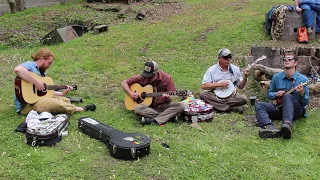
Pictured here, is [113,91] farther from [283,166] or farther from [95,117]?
[283,166]

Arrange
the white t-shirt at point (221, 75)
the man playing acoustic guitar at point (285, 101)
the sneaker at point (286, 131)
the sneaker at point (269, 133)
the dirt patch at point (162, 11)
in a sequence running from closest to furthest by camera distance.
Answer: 1. the sneaker at point (286, 131)
2. the sneaker at point (269, 133)
3. the man playing acoustic guitar at point (285, 101)
4. the white t-shirt at point (221, 75)
5. the dirt patch at point (162, 11)

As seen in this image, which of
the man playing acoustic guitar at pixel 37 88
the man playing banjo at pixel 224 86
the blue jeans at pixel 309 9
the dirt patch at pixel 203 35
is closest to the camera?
the man playing acoustic guitar at pixel 37 88

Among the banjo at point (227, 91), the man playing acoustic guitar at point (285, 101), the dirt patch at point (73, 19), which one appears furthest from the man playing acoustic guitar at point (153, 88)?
the dirt patch at point (73, 19)

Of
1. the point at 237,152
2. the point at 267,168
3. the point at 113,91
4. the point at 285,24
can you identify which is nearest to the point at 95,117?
the point at 113,91

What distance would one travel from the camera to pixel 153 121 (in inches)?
267

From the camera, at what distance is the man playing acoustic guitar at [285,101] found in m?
6.31

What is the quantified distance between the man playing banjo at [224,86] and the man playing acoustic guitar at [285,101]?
2.71 feet

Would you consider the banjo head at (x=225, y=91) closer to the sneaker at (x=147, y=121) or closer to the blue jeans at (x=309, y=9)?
the sneaker at (x=147, y=121)

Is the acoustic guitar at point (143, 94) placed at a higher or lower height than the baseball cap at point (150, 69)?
lower

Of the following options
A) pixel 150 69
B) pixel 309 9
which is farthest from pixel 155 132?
pixel 309 9

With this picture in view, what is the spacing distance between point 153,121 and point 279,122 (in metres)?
2.04

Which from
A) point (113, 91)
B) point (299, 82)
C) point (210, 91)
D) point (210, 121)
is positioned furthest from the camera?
point (113, 91)

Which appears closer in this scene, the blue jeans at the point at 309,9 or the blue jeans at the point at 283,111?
the blue jeans at the point at 283,111

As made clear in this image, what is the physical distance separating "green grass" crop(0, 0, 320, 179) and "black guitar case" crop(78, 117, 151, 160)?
0.09m
